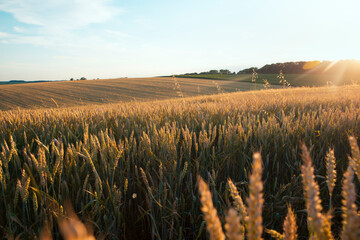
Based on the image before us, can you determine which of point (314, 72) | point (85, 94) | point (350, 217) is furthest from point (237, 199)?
point (314, 72)

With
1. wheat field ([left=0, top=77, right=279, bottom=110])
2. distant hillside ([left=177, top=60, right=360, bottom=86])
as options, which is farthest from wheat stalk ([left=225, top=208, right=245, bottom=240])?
distant hillside ([left=177, top=60, right=360, bottom=86])

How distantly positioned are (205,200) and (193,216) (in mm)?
957

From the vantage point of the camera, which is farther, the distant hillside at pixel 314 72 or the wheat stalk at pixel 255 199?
the distant hillside at pixel 314 72

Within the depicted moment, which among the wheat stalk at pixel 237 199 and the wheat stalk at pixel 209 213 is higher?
the wheat stalk at pixel 209 213

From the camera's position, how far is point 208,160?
5.13ft

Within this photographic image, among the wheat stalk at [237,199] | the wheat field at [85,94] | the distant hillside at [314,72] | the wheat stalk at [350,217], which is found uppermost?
the distant hillside at [314,72]

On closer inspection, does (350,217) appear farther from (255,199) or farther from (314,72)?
(314,72)

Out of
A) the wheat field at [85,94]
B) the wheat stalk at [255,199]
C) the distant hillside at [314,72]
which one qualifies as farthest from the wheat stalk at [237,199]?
the distant hillside at [314,72]

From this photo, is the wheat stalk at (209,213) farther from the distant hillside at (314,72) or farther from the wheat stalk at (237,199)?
the distant hillside at (314,72)

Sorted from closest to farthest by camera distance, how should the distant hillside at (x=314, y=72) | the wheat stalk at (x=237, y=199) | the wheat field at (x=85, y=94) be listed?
1. the wheat stalk at (x=237, y=199)
2. the wheat field at (x=85, y=94)
3. the distant hillside at (x=314, y=72)

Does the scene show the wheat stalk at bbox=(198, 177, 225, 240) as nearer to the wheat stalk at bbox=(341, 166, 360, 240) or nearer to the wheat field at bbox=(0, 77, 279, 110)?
the wheat stalk at bbox=(341, 166, 360, 240)

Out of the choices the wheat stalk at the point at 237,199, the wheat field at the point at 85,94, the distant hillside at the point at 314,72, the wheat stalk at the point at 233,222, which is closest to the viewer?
the wheat stalk at the point at 233,222

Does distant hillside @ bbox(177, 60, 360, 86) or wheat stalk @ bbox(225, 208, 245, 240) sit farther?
distant hillside @ bbox(177, 60, 360, 86)

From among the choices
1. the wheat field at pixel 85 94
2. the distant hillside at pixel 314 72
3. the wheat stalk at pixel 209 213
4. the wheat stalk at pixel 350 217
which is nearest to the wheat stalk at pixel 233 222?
the wheat stalk at pixel 209 213
